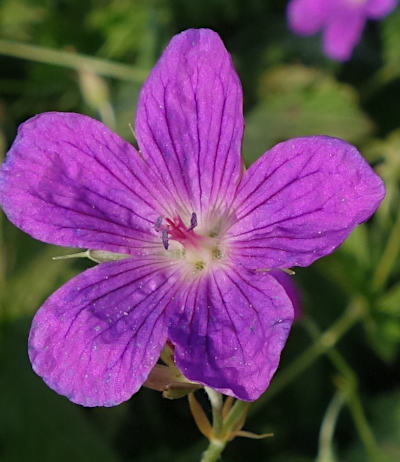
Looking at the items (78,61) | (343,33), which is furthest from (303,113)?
(78,61)

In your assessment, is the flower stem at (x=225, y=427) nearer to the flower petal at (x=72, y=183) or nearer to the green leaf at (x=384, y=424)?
the flower petal at (x=72, y=183)

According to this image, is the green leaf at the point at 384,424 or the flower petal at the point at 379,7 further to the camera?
the flower petal at the point at 379,7

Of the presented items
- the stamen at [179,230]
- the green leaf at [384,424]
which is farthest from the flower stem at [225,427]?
the green leaf at [384,424]

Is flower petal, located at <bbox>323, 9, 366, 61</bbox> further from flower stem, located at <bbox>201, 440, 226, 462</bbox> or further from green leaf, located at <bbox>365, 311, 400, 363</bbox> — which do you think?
flower stem, located at <bbox>201, 440, 226, 462</bbox>

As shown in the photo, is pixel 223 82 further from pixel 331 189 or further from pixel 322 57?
pixel 322 57

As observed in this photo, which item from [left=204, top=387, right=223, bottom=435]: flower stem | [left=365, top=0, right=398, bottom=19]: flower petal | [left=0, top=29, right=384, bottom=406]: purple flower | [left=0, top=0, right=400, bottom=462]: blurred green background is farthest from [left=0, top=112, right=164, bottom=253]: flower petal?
[left=365, top=0, right=398, bottom=19]: flower petal

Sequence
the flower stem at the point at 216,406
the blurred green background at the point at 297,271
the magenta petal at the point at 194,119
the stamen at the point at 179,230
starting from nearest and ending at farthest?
the flower stem at the point at 216,406, the magenta petal at the point at 194,119, the stamen at the point at 179,230, the blurred green background at the point at 297,271
